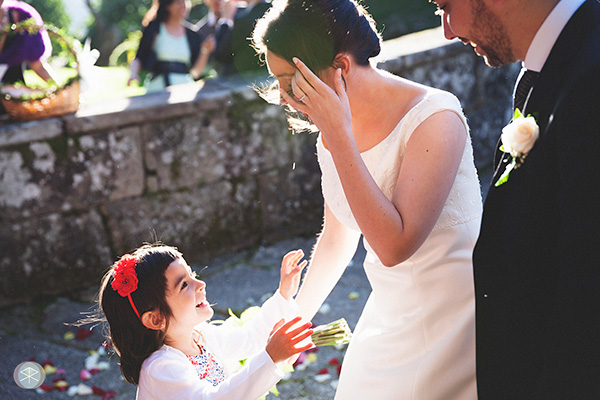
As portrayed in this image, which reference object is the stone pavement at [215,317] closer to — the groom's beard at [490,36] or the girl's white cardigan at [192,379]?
the girl's white cardigan at [192,379]

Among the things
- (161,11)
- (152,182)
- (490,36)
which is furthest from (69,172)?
(490,36)

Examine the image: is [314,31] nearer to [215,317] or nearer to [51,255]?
[215,317]

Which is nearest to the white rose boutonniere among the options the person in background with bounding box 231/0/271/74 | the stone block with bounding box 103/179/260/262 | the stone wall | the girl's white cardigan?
the girl's white cardigan

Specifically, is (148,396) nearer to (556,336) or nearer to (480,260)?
(480,260)

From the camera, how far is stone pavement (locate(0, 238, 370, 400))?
3.57 metres

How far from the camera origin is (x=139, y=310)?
7.12 feet

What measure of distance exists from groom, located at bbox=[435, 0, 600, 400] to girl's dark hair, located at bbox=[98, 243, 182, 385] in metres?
1.08

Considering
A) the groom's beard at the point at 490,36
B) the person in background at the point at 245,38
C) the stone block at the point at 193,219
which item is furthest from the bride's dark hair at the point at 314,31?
the person in background at the point at 245,38

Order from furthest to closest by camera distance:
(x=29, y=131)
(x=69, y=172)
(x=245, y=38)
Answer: (x=245, y=38) → (x=69, y=172) → (x=29, y=131)

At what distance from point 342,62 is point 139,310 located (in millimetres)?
1053

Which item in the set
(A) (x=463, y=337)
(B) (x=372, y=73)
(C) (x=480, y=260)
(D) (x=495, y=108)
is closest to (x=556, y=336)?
(C) (x=480, y=260)

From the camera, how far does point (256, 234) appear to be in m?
5.35

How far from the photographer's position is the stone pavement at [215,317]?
140 inches

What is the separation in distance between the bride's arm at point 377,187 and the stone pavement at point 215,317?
1887mm
